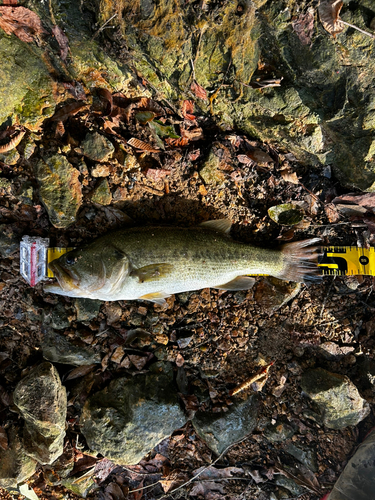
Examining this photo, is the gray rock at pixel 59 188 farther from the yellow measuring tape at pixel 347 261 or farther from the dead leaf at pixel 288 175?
the yellow measuring tape at pixel 347 261

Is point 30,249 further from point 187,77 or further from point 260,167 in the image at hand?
point 260,167

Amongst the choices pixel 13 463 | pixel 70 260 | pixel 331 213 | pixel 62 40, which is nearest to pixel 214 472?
pixel 13 463

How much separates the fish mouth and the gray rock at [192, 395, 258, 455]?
108 inches

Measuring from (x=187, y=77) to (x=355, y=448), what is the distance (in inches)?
225

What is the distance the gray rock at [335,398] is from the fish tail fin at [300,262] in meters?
1.41

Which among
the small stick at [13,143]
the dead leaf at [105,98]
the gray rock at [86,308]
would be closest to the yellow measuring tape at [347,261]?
the gray rock at [86,308]

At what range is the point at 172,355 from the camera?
422 centimetres

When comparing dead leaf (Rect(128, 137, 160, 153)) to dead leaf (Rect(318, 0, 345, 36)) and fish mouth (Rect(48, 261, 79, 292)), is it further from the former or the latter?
dead leaf (Rect(318, 0, 345, 36))

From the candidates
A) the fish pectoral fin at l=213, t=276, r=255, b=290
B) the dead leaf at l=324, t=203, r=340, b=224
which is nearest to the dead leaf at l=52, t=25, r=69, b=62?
the fish pectoral fin at l=213, t=276, r=255, b=290

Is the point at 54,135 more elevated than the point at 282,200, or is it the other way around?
the point at 54,135

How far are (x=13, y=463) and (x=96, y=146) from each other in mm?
4680

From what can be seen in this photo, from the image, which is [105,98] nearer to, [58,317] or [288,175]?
[288,175]

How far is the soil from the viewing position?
3875 mm

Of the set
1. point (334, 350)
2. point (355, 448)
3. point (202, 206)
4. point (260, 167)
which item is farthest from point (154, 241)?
point (355, 448)
